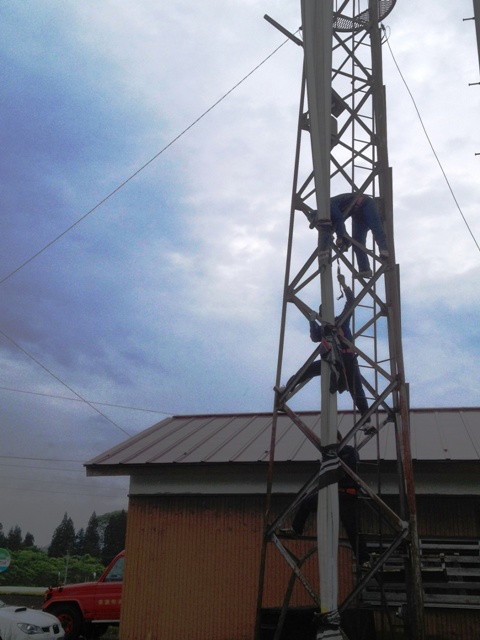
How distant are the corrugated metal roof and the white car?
3015mm

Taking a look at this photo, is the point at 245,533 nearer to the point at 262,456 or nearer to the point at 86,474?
the point at 262,456

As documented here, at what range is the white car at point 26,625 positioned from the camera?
1165 centimetres

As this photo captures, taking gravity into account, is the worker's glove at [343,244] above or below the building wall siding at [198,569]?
above

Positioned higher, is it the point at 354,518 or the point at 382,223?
the point at 382,223

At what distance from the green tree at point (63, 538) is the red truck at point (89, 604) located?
65.5 metres

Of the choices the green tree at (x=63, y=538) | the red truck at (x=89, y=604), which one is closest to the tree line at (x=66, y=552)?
the green tree at (x=63, y=538)

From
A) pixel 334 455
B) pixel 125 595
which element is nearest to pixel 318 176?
pixel 334 455

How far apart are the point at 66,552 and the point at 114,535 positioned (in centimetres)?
537

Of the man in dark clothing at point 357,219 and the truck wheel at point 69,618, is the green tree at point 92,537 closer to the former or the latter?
the truck wheel at point 69,618

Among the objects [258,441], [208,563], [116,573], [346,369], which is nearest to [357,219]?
[346,369]

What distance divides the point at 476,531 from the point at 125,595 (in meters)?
5.93

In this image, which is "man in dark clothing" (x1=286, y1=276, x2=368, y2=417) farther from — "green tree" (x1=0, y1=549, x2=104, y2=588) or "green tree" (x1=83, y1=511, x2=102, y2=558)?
"green tree" (x1=83, y1=511, x2=102, y2=558)

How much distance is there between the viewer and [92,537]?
8544 centimetres

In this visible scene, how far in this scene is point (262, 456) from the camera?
36.4 ft
